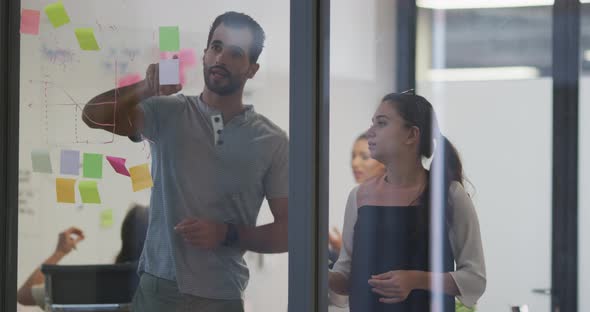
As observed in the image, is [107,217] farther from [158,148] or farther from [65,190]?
[158,148]

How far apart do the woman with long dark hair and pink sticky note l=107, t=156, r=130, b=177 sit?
2.80 ft

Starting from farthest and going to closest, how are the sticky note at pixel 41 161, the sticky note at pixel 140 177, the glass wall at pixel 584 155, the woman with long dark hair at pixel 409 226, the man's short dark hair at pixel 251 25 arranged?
the sticky note at pixel 41 161 < the sticky note at pixel 140 177 < the man's short dark hair at pixel 251 25 < the woman with long dark hair at pixel 409 226 < the glass wall at pixel 584 155

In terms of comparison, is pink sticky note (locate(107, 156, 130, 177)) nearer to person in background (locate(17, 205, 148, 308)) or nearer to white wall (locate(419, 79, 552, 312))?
person in background (locate(17, 205, 148, 308))

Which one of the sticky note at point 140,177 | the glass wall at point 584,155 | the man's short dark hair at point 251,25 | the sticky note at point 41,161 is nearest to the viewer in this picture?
the glass wall at point 584,155

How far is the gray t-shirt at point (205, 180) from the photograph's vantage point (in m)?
3.00

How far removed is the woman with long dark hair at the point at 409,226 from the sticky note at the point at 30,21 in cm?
136

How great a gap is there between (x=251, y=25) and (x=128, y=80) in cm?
50

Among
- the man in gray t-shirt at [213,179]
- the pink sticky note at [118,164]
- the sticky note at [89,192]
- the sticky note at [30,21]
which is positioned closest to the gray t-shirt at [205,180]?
the man in gray t-shirt at [213,179]

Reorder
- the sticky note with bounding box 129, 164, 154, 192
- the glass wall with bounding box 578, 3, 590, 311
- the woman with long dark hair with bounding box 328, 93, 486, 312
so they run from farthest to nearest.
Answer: the sticky note with bounding box 129, 164, 154, 192
the woman with long dark hair with bounding box 328, 93, 486, 312
the glass wall with bounding box 578, 3, 590, 311

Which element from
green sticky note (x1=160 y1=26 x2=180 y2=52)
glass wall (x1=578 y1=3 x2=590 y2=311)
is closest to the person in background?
green sticky note (x1=160 y1=26 x2=180 y2=52)

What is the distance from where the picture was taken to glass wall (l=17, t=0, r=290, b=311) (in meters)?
2.99

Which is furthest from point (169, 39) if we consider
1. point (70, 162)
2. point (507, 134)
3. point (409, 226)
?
point (507, 134)

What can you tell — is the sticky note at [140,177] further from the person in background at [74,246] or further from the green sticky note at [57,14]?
the green sticky note at [57,14]

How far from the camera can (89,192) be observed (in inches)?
126
